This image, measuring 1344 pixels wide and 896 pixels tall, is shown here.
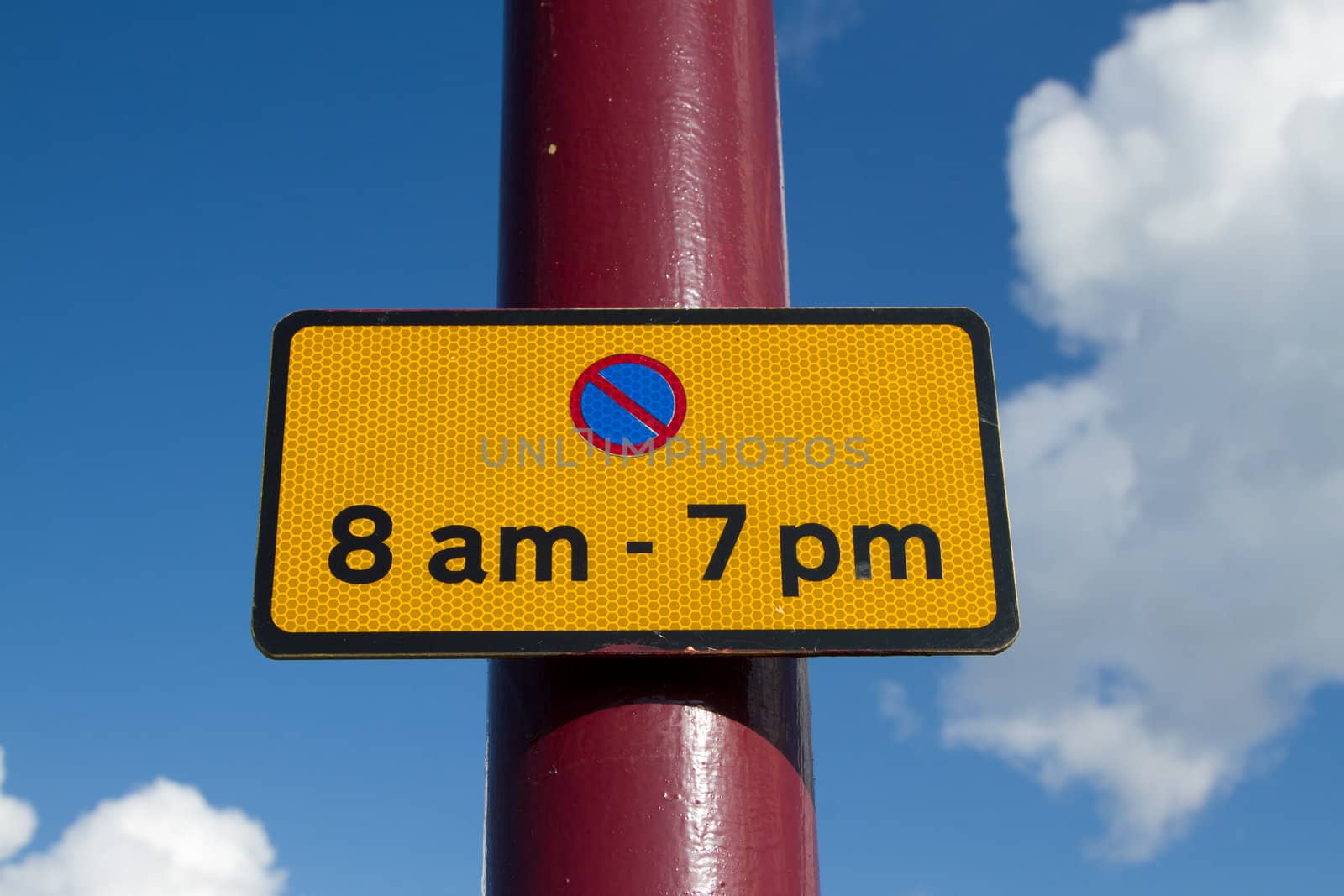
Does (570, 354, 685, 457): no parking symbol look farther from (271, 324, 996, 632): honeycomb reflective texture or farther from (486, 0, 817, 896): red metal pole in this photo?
(486, 0, 817, 896): red metal pole

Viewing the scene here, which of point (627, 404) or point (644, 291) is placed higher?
point (644, 291)

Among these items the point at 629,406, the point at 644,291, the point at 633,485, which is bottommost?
the point at 633,485

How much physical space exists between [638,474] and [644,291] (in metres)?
0.39

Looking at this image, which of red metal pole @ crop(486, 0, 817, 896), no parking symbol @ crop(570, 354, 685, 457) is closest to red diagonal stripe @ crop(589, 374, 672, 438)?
no parking symbol @ crop(570, 354, 685, 457)

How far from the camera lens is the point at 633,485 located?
2.30 meters

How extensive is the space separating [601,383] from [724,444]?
0.77ft

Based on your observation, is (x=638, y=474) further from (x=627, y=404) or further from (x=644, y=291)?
(x=644, y=291)

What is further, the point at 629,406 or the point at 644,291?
the point at 644,291

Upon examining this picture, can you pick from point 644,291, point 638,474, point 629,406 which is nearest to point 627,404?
point 629,406

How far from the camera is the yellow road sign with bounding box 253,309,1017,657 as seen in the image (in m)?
2.20

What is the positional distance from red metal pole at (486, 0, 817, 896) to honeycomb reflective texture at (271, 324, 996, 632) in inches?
5.7

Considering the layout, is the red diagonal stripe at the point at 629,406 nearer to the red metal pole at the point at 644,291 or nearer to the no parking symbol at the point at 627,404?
the no parking symbol at the point at 627,404

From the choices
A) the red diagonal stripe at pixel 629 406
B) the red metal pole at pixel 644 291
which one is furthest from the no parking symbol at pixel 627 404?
the red metal pole at pixel 644 291

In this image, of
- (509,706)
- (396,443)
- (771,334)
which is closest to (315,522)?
(396,443)
